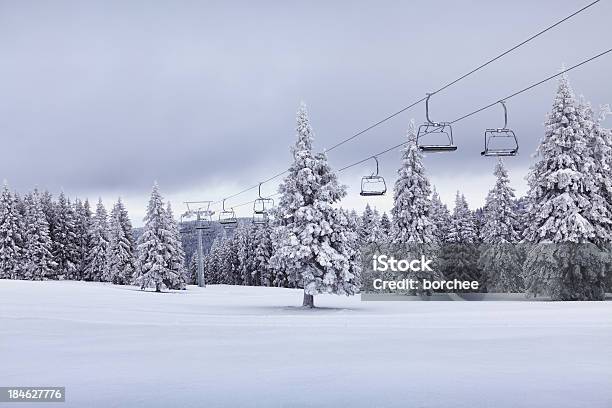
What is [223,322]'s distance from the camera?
30.8 meters

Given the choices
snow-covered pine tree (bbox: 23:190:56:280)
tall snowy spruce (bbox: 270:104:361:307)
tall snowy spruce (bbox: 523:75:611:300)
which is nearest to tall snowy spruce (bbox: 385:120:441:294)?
tall snowy spruce (bbox: 523:75:611:300)

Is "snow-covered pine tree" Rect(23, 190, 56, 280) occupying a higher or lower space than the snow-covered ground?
higher

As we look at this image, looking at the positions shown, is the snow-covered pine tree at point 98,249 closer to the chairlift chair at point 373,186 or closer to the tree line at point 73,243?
the tree line at point 73,243

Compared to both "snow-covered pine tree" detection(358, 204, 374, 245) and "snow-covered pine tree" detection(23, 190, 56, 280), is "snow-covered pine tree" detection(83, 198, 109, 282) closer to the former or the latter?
"snow-covered pine tree" detection(23, 190, 56, 280)

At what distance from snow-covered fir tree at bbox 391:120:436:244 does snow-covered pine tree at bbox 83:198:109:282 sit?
47651mm

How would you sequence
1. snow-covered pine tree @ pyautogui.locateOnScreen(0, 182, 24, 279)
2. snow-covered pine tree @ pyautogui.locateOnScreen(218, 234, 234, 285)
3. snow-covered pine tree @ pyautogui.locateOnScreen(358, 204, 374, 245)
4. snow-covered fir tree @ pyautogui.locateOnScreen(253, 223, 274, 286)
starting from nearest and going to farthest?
1. snow-covered pine tree @ pyautogui.locateOnScreen(0, 182, 24, 279)
2. snow-covered pine tree @ pyautogui.locateOnScreen(358, 204, 374, 245)
3. snow-covered fir tree @ pyautogui.locateOnScreen(253, 223, 274, 286)
4. snow-covered pine tree @ pyautogui.locateOnScreen(218, 234, 234, 285)

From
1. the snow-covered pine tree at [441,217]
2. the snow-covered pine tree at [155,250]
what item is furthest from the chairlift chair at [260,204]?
the snow-covered pine tree at [441,217]

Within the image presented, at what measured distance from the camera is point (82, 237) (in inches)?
3649

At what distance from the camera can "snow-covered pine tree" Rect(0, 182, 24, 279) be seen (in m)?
78.5

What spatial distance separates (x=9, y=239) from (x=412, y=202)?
169 feet

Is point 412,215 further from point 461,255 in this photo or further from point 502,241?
point 461,255

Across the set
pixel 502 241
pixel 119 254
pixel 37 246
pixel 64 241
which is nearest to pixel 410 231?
pixel 502 241

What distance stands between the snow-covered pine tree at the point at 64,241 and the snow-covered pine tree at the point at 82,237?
71cm

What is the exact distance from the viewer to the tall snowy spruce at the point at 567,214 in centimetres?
4294
